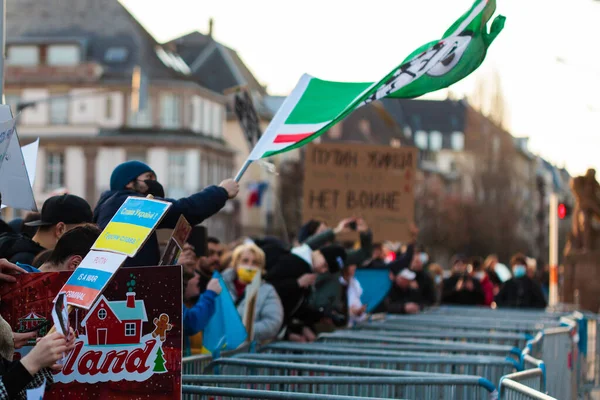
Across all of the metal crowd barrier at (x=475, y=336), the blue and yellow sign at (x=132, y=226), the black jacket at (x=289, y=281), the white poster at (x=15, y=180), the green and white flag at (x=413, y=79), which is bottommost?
the metal crowd barrier at (x=475, y=336)

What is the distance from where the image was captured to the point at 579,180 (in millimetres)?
26984

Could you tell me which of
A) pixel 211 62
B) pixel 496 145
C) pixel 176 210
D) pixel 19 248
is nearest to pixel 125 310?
pixel 176 210

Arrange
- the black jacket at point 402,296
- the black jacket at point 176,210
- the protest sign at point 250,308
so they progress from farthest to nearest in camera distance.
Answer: the black jacket at point 402,296 < the protest sign at point 250,308 < the black jacket at point 176,210

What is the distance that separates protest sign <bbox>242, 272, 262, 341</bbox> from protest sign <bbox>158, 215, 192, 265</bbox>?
3354 millimetres

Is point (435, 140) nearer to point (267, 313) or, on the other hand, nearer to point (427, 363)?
point (267, 313)

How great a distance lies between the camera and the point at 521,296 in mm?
22219

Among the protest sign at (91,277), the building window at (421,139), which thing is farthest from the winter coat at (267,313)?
the building window at (421,139)

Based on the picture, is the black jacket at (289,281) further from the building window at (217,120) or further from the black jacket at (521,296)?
the building window at (217,120)

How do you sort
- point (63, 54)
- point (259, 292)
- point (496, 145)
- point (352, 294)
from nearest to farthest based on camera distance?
point (259, 292)
point (352, 294)
point (63, 54)
point (496, 145)

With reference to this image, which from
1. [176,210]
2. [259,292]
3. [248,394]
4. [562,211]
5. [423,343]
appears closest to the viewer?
[248,394]

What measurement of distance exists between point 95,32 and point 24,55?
15.0ft

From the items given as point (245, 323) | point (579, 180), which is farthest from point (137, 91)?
point (245, 323)

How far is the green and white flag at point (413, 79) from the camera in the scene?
7.09 m

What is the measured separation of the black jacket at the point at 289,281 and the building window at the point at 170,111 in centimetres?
7271
